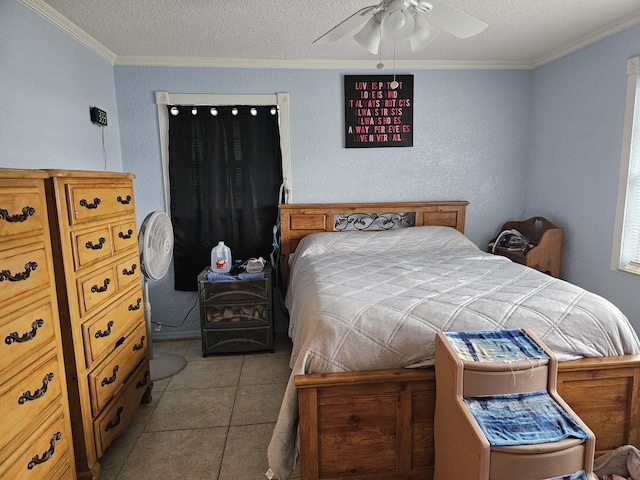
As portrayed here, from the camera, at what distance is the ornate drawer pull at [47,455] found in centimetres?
126

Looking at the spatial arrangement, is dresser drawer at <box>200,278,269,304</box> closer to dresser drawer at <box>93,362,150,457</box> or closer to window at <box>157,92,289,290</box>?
window at <box>157,92,289,290</box>

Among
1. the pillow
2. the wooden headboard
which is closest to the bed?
the pillow

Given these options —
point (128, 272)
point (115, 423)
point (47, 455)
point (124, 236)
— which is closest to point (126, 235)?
point (124, 236)

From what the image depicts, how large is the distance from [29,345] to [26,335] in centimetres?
4

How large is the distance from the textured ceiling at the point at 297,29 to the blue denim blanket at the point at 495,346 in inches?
76.2

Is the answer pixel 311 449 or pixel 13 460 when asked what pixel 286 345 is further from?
pixel 13 460

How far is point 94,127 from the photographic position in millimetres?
2773

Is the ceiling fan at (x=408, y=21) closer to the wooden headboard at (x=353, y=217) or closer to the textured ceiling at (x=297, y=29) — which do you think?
the textured ceiling at (x=297, y=29)

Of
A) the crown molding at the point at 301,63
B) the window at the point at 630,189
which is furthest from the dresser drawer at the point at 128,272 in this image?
the window at the point at 630,189

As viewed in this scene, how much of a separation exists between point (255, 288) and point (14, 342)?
1903mm

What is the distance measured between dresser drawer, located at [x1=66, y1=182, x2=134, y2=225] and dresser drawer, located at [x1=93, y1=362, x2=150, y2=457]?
904 mm

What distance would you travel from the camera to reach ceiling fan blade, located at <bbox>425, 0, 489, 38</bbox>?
169 centimetres

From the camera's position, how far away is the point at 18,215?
123 centimetres

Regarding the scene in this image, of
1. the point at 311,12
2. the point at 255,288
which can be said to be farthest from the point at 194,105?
the point at 255,288
